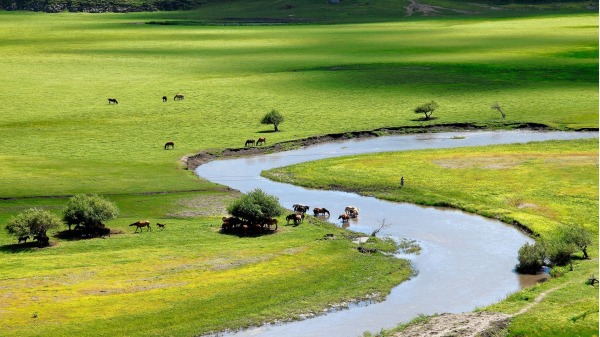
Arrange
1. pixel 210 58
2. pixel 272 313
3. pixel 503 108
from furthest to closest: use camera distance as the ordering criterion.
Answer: pixel 210 58, pixel 503 108, pixel 272 313

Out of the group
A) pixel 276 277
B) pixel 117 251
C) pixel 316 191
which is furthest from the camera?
pixel 316 191

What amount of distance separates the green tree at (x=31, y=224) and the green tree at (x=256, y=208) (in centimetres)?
976

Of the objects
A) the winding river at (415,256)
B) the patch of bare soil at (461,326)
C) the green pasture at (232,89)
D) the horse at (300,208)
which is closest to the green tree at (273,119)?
the green pasture at (232,89)

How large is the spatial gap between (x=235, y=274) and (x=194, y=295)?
3.31 m

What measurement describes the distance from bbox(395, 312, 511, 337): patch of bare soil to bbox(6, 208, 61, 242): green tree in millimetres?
20143

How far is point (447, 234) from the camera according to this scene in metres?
52.5

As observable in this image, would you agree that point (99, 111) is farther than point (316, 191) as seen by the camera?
Yes

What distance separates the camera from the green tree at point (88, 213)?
49438mm

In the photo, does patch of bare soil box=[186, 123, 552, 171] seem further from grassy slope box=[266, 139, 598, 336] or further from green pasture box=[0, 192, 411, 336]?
green pasture box=[0, 192, 411, 336]

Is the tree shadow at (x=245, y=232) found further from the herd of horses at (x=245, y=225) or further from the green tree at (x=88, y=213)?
the green tree at (x=88, y=213)

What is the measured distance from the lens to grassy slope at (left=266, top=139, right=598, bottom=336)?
176ft

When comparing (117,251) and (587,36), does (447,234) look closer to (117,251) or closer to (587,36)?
(117,251)

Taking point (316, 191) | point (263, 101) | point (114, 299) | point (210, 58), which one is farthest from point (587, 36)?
point (114, 299)

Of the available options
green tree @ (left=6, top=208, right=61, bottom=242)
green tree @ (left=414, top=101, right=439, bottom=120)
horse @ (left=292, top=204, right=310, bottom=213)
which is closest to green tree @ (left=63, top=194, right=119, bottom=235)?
green tree @ (left=6, top=208, right=61, bottom=242)
